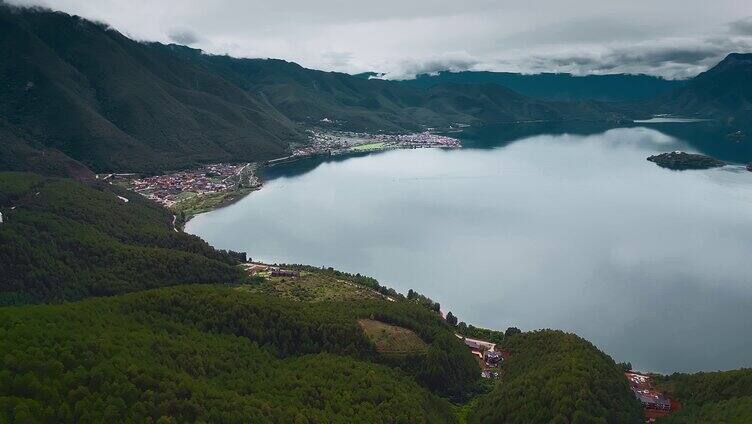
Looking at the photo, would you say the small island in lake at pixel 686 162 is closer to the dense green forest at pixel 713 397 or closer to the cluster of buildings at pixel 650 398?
the cluster of buildings at pixel 650 398

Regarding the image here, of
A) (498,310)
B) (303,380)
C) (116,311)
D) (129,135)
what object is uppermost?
(129,135)

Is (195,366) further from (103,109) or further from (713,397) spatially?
(103,109)

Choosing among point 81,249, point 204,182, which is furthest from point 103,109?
point 81,249

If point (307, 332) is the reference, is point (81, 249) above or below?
above

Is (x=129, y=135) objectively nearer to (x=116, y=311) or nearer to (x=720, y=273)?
(x=116, y=311)

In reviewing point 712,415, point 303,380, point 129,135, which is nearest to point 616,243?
point 712,415

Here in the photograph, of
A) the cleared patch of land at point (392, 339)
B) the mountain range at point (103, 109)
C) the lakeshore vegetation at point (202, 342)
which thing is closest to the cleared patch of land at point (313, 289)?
the lakeshore vegetation at point (202, 342)

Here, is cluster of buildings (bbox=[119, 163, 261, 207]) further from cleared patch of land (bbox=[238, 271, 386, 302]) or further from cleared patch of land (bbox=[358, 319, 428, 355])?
cleared patch of land (bbox=[358, 319, 428, 355])

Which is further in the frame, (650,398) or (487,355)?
(487,355)
